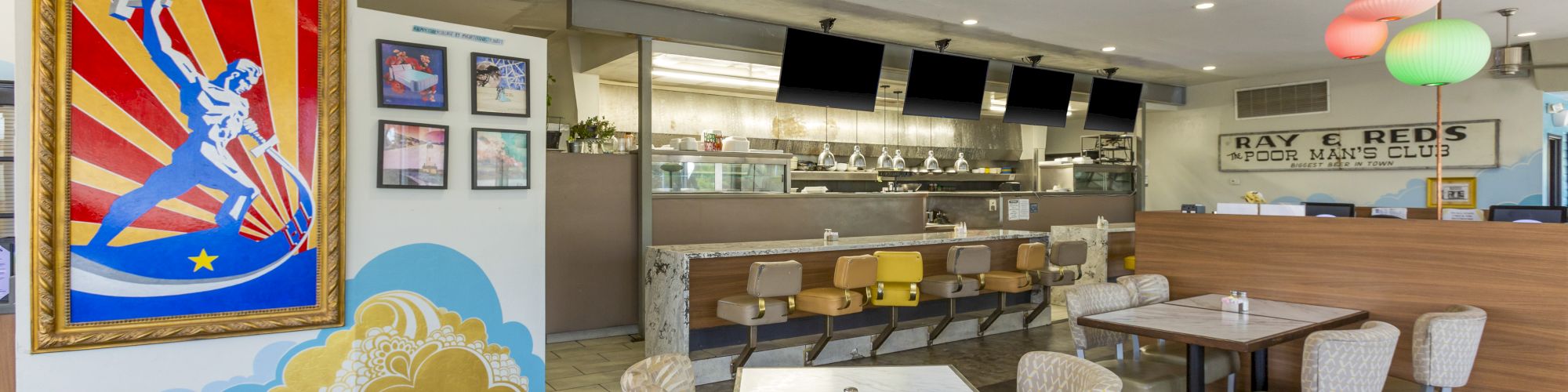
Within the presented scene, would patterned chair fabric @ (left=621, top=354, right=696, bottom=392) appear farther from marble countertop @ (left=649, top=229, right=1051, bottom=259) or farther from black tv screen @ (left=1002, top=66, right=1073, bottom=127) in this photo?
black tv screen @ (left=1002, top=66, right=1073, bottom=127)

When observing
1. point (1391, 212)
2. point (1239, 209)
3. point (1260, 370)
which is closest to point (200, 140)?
point (1260, 370)

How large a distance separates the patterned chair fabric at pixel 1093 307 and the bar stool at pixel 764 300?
1.59 meters

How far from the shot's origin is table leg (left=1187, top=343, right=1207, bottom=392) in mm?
3449

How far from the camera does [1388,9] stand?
372cm

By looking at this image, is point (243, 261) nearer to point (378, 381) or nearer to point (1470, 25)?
point (378, 381)

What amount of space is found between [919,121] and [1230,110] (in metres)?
4.14

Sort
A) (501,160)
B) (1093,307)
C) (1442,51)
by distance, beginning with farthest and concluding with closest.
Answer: (1093,307) < (1442,51) < (501,160)

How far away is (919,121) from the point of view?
12156mm

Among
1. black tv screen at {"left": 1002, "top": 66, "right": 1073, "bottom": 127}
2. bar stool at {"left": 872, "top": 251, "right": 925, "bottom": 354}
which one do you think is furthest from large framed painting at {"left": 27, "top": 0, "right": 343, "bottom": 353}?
black tv screen at {"left": 1002, "top": 66, "right": 1073, "bottom": 127}

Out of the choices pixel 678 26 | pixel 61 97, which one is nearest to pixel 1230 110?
pixel 678 26

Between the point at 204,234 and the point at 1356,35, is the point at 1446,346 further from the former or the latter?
the point at 204,234

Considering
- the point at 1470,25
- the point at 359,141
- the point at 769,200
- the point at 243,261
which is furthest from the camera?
the point at 769,200

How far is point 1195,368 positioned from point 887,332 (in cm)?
250

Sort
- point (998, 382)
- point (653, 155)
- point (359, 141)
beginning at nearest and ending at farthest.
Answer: point (359, 141)
point (998, 382)
point (653, 155)
